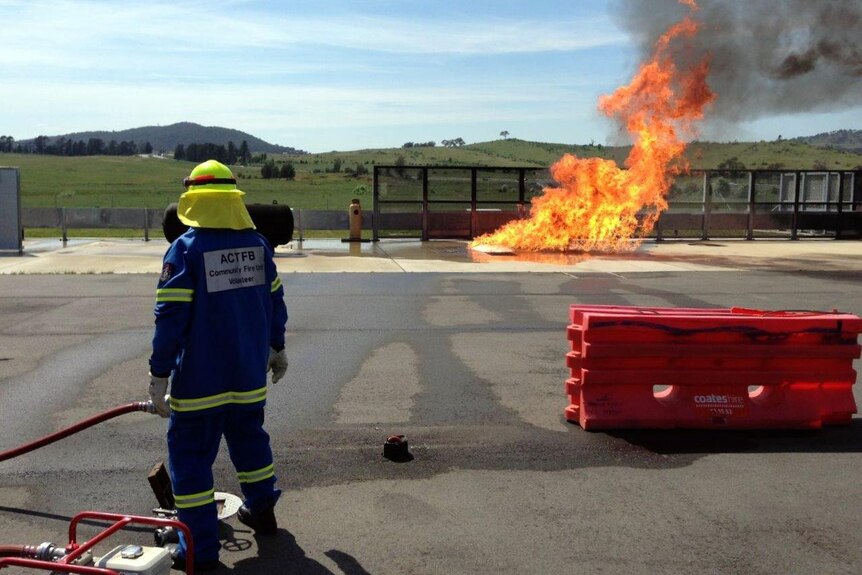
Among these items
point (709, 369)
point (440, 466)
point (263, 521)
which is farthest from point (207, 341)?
point (709, 369)

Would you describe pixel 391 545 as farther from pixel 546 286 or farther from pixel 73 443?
pixel 546 286

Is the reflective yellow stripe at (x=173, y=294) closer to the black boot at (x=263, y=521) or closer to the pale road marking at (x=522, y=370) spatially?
the black boot at (x=263, y=521)

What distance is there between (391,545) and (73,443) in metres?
2.98

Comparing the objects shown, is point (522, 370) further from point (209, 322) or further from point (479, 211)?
point (479, 211)

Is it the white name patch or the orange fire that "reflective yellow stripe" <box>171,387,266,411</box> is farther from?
the orange fire

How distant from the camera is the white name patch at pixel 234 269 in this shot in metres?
4.19

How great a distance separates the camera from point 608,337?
6.40 m

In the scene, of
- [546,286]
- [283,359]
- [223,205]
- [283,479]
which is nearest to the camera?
[223,205]

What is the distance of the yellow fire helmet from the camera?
425 centimetres

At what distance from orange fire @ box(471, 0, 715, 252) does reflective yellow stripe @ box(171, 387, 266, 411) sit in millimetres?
17508

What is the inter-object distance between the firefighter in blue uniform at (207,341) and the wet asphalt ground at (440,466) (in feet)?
1.48

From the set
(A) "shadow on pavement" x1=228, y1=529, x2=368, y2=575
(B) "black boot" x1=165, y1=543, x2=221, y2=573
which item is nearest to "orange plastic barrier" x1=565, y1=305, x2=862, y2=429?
(A) "shadow on pavement" x1=228, y1=529, x2=368, y2=575

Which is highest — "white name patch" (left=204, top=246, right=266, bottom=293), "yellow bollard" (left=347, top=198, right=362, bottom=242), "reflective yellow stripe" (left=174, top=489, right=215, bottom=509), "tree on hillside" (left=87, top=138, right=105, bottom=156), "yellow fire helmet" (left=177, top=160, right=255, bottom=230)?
"tree on hillside" (left=87, top=138, right=105, bottom=156)

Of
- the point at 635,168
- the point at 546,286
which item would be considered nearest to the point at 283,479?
the point at 546,286
